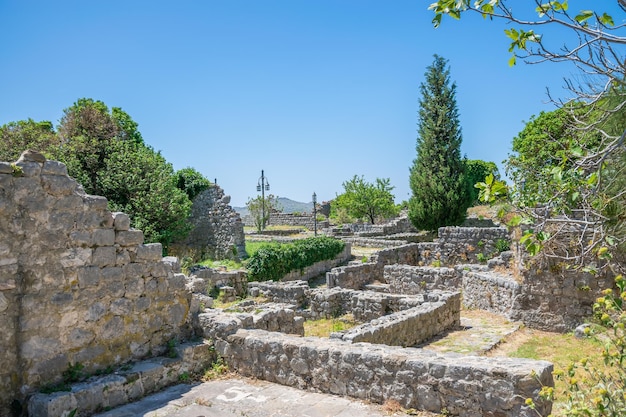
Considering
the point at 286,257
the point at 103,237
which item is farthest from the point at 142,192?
the point at 103,237

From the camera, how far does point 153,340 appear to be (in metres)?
6.43

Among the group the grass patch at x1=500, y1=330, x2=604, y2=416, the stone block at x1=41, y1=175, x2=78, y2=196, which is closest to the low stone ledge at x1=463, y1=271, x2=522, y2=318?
the grass patch at x1=500, y1=330, x2=604, y2=416

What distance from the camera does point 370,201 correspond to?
48.2m

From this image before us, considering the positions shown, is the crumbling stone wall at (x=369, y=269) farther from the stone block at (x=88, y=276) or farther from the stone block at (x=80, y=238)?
the stone block at (x=80, y=238)

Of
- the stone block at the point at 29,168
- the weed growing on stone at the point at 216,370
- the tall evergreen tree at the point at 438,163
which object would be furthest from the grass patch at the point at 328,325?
the tall evergreen tree at the point at 438,163

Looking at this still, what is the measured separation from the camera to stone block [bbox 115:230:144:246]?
6.07 meters

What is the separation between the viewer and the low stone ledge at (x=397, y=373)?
176 inches

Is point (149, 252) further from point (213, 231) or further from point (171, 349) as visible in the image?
point (213, 231)

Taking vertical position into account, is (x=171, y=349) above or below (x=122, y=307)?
below

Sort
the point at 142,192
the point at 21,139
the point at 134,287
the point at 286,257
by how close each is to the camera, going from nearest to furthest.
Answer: the point at 134,287
the point at 142,192
the point at 286,257
the point at 21,139

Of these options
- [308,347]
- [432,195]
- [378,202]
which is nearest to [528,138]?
[432,195]

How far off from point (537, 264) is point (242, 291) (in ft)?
31.6

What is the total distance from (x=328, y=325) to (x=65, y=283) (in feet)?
24.2

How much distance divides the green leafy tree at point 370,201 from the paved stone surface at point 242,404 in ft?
140
